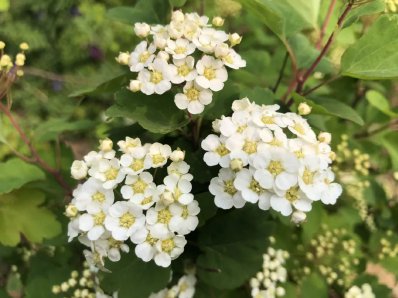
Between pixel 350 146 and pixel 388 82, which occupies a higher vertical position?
pixel 388 82

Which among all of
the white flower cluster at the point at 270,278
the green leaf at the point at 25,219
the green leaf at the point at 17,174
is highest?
the green leaf at the point at 17,174

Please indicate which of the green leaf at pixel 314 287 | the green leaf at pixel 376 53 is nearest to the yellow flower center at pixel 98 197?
the green leaf at pixel 376 53

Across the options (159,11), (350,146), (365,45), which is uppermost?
(365,45)

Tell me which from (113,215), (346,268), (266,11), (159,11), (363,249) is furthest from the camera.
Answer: (363,249)

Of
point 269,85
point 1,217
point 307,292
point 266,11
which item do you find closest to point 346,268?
point 307,292

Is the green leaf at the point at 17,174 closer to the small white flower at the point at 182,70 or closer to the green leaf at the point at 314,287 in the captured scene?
the small white flower at the point at 182,70

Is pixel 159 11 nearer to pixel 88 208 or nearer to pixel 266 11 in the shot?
pixel 266 11

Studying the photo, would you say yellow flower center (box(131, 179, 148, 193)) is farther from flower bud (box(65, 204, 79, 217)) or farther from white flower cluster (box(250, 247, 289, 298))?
white flower cluster (box(250, 247, 289, 298))

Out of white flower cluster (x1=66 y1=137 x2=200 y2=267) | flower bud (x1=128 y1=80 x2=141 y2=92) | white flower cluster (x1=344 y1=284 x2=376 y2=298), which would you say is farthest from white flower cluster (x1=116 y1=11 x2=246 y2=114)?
white flower cluster (x1=344 y1=284 x2=376 y2=298)
